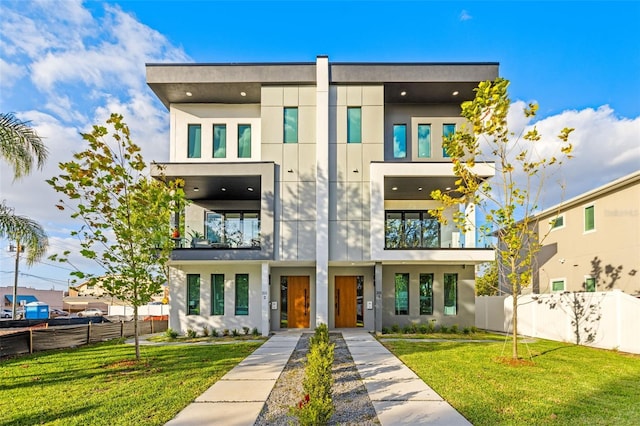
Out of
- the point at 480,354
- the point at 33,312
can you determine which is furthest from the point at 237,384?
the point at 33,312

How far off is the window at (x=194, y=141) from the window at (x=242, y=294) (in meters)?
5.74

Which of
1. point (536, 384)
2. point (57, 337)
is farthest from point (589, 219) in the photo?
point (57, 337)

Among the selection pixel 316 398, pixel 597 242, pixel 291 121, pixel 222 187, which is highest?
pixel 291 121

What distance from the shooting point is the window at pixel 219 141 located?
17.4 metres

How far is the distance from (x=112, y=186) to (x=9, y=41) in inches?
306

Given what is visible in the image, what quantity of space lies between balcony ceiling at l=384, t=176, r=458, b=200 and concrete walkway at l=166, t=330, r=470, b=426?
7.77 m

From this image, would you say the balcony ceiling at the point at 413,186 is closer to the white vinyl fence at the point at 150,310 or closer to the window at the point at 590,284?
the window at the point at 590,284

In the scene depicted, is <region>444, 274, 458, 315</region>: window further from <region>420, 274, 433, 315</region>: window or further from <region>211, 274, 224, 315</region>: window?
<region>211, 274, 224, 315</region>: window

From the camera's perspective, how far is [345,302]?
17609 millimetres

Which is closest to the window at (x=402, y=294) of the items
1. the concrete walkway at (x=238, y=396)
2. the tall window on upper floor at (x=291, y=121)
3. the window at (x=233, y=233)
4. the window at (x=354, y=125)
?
the window at (x=354, y=125)

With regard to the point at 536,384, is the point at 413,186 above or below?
above

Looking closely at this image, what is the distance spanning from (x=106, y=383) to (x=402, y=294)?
12.6m

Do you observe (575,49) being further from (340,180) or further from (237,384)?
(237,384)

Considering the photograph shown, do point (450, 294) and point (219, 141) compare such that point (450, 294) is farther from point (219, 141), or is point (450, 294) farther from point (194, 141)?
point (194, 141)
